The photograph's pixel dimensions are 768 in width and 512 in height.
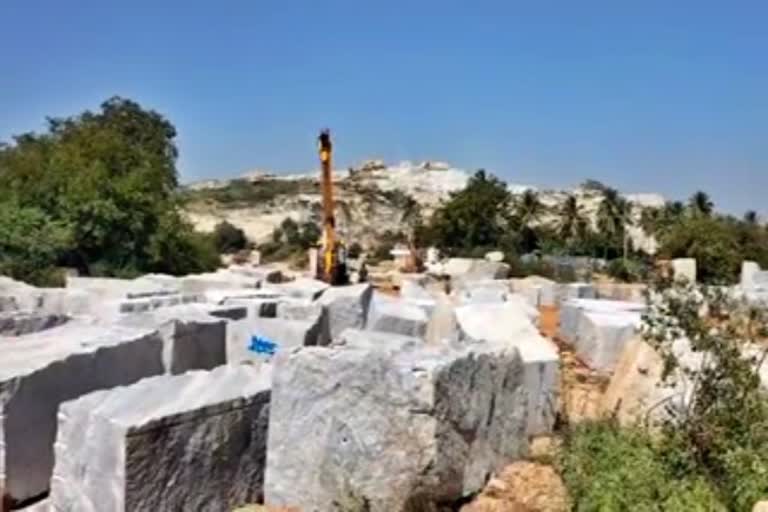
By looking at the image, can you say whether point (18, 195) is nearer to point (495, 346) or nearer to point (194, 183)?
point (495, 346)

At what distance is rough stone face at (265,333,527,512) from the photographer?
198 inches

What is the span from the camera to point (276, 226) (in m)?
84.4

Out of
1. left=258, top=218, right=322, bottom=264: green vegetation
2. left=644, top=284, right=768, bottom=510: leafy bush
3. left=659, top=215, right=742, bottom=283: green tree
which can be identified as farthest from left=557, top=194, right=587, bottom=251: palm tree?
left=644, top=284, right=768, bottom=510: leafy bush

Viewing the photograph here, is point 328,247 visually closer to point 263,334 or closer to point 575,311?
point 575,311

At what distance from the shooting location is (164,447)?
523 centimetres

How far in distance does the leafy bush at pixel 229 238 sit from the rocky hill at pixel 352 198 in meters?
2.48

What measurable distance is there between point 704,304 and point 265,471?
2.95 metres

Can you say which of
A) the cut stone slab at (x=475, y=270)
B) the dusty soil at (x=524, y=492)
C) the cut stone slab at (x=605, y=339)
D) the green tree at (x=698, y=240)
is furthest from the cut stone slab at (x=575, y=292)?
the green tree at (x=698, y=240)

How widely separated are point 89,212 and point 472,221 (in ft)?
104

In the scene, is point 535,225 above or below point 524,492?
above

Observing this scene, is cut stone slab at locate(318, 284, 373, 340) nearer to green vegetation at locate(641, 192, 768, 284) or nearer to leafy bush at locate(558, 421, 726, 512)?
leafy bush at locate(558, 421, 726, 512)

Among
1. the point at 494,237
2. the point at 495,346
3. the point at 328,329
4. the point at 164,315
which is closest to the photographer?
the point at 495,346

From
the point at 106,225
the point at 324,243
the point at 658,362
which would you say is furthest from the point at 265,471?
the point at 106,225

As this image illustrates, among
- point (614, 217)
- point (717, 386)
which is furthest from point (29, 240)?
point (614, 217)
